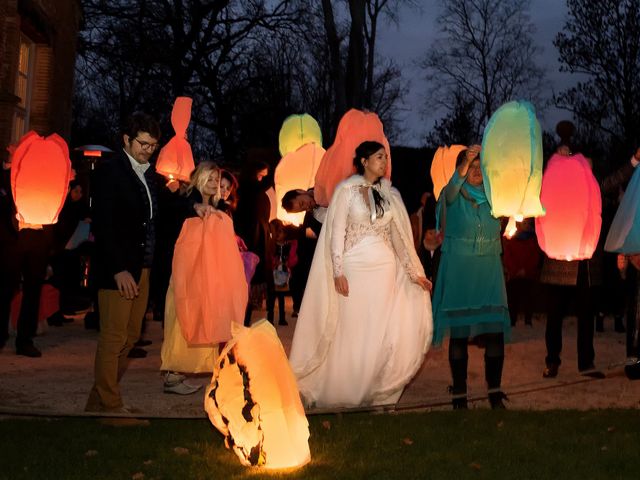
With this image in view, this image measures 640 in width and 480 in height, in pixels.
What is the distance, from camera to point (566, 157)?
8.38 metres

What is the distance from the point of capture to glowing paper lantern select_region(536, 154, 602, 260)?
8242 millimetres

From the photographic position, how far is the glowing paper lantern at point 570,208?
8.24 meters

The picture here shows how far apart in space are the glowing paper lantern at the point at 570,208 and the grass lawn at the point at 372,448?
6.21ft

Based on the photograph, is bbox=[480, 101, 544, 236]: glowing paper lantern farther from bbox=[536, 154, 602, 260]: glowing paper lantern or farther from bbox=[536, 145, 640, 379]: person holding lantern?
bbox=[536, 145, 640, 379]: person holding lantern

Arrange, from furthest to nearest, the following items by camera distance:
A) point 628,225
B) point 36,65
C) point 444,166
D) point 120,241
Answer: point 36,65 < point 444,166 < point 628,225 < point 120,241

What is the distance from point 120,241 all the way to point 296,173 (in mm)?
4383

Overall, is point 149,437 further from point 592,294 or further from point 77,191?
point 77,191

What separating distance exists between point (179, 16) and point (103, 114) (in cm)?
1295

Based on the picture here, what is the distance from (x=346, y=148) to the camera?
26.0 feet

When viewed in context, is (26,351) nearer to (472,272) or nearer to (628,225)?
(472,272)

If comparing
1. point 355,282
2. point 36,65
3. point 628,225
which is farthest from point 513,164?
point 36,65

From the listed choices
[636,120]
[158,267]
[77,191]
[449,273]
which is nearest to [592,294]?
[449,273]

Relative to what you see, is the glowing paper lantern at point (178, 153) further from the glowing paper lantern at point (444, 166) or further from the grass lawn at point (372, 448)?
the grass lawn at point (372, 448)

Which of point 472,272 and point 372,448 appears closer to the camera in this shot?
point 372,448
